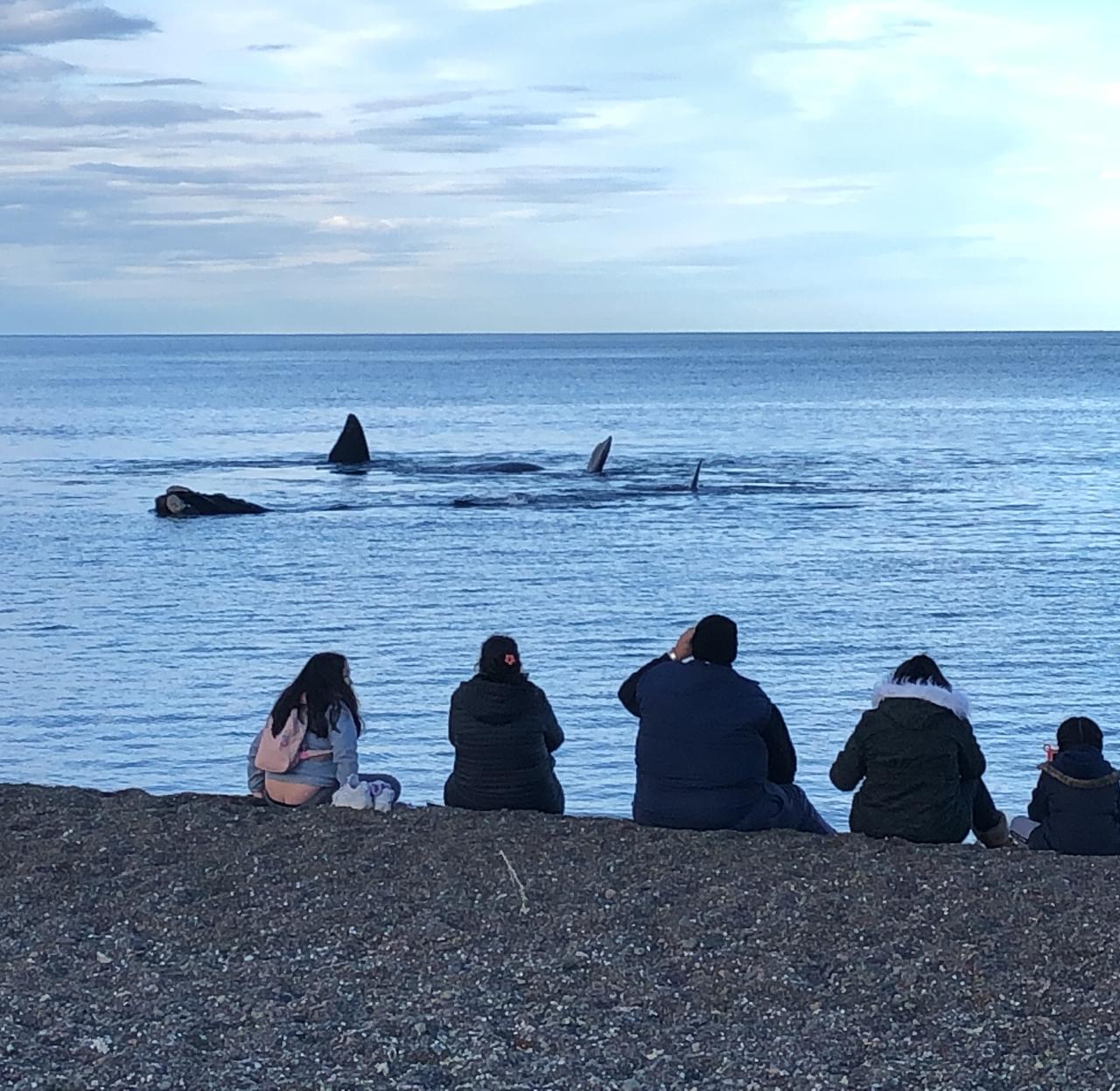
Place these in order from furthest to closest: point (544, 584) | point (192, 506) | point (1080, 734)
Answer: point (192, 506)
point (544, 584)
point (1080, 734)

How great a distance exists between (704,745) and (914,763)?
1.06 metres

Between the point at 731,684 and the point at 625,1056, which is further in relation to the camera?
the point at 731,684

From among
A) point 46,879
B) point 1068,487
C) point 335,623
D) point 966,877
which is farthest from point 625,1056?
point 1068,487

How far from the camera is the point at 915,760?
Answer: 861cm

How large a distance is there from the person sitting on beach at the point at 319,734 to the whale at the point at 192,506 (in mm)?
32075

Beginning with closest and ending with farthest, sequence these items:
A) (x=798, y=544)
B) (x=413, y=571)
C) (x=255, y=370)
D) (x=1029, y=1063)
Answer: (x=1029, y=1063) < (x=413, y=571) < (x=798, y=544) < (x=255, y=370)

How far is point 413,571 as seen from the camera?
31.6 metres

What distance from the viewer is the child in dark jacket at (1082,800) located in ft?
29.7

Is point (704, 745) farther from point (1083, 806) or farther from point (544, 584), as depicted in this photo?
point (544, 584)

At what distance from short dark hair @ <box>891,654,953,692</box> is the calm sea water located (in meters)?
6.04

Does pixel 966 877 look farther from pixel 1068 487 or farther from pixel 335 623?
pixel 1068 487

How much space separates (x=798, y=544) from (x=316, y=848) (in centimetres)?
2766

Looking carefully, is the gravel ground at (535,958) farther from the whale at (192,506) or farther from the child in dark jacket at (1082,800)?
the whale at (192,506)

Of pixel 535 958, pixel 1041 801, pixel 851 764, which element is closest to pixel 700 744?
pixel 851 764
